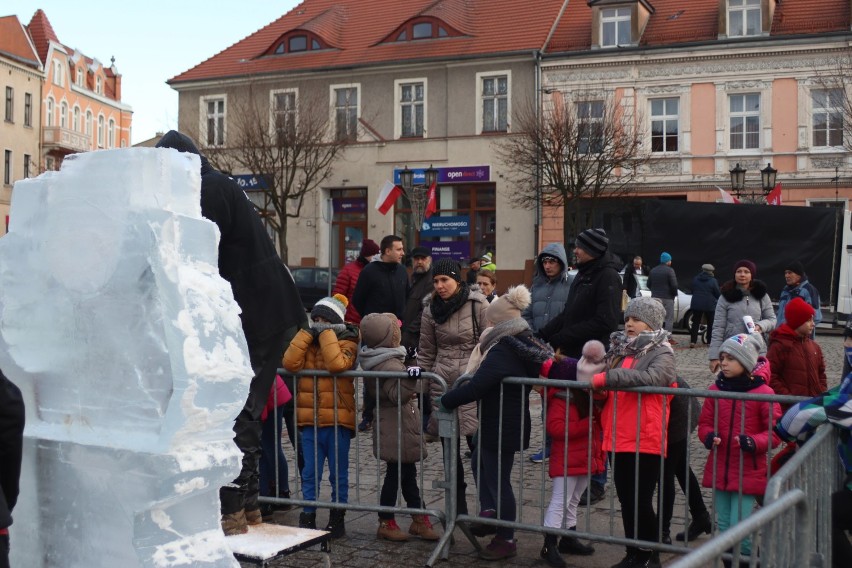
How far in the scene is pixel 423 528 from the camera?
636cm

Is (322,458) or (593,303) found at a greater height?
(593,303)

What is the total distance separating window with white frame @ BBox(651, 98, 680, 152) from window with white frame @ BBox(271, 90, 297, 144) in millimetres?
12208

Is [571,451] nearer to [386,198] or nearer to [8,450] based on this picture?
[8,450]

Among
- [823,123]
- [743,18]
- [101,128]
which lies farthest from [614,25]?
[101,128]

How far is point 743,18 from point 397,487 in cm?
2939

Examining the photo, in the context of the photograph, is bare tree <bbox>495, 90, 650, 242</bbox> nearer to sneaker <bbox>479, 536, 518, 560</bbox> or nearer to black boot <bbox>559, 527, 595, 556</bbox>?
black boot <bbox>559, 527, 595, 556</bbox>

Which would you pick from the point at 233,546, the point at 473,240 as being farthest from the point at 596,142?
the point at 233,546

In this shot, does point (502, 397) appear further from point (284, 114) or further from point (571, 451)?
point (284, 114)

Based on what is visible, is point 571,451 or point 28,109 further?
point 28,109

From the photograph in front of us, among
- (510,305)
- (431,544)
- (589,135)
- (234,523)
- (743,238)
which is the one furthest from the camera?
(589,135)

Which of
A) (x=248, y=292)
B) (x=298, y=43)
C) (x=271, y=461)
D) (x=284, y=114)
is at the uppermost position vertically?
(x=298, y=43)

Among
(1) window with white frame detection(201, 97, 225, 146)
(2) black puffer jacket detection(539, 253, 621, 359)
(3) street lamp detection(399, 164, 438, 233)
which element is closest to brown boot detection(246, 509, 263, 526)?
(2) black puffer jacket detection(539, 253, 621, 359)

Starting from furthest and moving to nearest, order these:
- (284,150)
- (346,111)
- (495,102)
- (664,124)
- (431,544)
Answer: (346,111)
(495,102)
(284,150)
(664,124)
(431,544)

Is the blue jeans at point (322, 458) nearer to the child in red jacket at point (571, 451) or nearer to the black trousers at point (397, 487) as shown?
the black trousers at point (397, 487)
